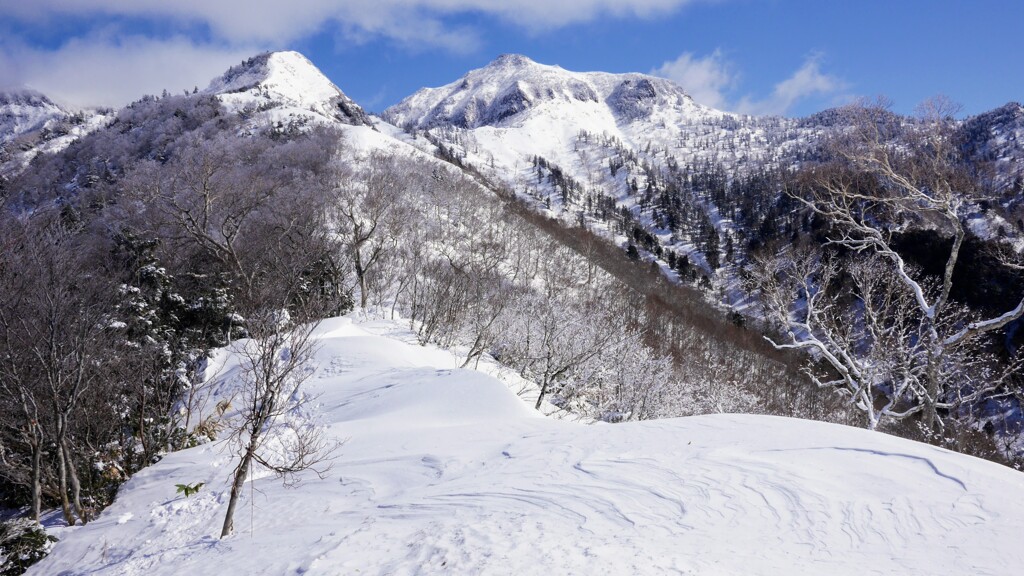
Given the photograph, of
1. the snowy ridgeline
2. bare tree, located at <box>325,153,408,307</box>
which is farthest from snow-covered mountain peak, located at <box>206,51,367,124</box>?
the snowy ridgeline

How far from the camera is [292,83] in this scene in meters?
134

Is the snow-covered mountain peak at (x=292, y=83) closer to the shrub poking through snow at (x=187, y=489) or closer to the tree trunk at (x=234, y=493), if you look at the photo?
the shrub poking through snow at (x=187, y=489)

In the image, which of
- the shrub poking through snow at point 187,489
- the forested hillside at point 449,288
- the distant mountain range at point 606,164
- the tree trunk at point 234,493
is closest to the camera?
the tree trunk at point 234,493

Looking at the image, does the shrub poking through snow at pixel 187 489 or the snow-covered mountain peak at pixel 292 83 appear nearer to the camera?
the shrub poking through snow at pixel 187 489

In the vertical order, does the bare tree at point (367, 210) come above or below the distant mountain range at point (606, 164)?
below

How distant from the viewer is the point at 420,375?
1462cm

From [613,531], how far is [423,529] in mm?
2190

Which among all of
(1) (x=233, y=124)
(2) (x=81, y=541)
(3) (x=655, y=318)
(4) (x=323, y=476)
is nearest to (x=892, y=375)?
(4) (x=323, y=476)

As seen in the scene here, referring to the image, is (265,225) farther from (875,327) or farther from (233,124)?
(233,124)

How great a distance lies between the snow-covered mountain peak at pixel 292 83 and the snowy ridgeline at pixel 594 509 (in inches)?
4912

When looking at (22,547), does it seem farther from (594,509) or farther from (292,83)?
(292,83)

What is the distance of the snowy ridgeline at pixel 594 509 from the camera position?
409cm

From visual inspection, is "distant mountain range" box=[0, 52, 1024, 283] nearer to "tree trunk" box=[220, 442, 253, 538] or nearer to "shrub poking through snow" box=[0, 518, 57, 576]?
"tree trunk" box=[220, 442, 253, 538]

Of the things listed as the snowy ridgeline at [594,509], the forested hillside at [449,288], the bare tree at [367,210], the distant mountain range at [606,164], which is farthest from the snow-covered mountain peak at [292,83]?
the snowy ridgeline at [594,509]
